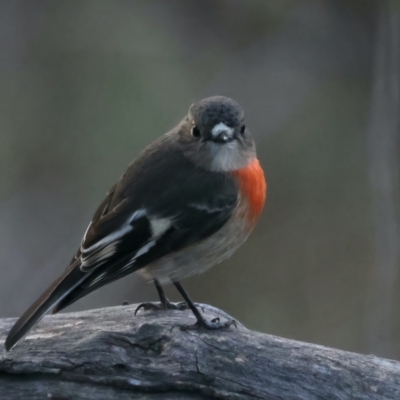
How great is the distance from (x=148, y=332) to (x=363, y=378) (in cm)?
85

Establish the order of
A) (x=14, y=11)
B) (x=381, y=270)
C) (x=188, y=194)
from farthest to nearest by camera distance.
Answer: (x=14, y=11), (x=381, y=270), (x=188, y=194)

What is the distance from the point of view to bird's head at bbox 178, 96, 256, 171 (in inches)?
141

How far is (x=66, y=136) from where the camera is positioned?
7.20 metres

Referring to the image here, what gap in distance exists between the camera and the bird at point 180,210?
333 cm

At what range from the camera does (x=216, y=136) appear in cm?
360

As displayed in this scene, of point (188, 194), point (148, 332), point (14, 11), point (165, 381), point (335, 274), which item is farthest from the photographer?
point (14, 11)

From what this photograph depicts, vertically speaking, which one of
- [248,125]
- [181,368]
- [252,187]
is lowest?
[181,368]

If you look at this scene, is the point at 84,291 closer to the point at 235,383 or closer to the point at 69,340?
the point at 69,340

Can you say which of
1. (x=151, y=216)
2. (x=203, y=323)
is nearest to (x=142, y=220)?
(x=151, y=216)

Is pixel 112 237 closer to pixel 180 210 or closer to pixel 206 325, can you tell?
pixel 180 210

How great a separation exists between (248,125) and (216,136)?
3.24 metres

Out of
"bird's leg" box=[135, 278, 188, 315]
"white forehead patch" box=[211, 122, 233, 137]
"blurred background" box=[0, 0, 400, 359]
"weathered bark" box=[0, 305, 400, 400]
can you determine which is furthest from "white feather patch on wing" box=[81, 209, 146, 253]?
"blurred background" box=[0, 0, 400, 359]

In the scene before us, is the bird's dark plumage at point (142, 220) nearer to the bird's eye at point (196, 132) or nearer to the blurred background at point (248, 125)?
the bird's eye at point (196, 132)

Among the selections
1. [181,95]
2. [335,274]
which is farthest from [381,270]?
[181,95]
